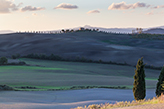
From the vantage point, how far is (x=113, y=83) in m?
34.2

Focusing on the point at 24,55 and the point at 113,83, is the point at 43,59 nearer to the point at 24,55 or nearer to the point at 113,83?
the point at 24,55

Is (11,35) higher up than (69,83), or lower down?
higher up

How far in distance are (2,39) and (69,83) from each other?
7823cm

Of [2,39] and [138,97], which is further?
[2,39]

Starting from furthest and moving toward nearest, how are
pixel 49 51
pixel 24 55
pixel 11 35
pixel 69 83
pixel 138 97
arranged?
pixel 11 35 → pixel 49 51 → pixel 24 55 → pixel 69 83 → pixel 138 97

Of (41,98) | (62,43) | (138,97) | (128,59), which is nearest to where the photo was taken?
(138,97)

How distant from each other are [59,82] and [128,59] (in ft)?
116

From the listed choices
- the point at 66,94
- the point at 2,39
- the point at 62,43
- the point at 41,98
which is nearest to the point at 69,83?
the point at 66,94

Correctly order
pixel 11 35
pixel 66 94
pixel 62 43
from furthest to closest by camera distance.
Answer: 1. pixel 11 35
2. pixel 62 43
3. pixel 66 94

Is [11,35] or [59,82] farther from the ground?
[11,35]

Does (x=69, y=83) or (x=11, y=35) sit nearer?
(x=69, y=83)

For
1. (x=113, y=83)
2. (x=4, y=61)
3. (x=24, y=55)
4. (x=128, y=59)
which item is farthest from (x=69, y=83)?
(x=24, y=55)

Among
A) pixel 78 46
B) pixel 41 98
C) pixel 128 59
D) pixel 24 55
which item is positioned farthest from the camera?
pixel 78 46

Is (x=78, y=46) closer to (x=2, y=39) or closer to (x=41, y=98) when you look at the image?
(x=2, y=39)
